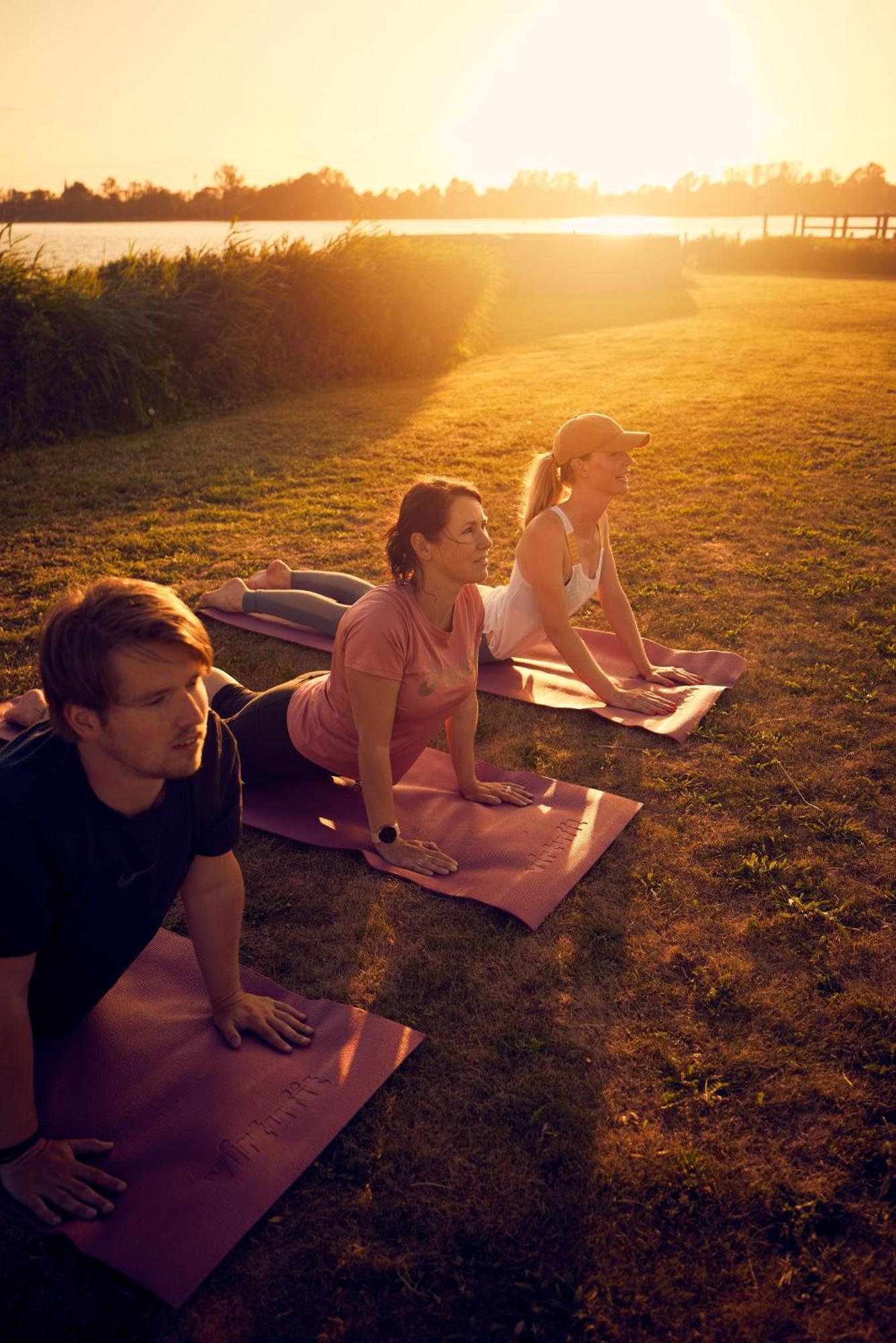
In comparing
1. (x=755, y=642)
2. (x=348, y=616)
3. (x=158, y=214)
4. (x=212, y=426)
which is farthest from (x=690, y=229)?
(x=348, y=616)

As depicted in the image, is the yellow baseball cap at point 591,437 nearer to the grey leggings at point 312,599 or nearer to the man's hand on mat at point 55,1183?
the grey leggings at point 312,599

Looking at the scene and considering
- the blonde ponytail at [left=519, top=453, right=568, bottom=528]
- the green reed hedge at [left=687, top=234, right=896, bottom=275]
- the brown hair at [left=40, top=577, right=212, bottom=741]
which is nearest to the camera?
the brown hair at [left=40, top=577, right=212, bottom=741]

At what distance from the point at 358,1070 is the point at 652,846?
146 cm

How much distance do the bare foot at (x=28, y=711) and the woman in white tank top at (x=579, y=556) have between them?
7.22ft

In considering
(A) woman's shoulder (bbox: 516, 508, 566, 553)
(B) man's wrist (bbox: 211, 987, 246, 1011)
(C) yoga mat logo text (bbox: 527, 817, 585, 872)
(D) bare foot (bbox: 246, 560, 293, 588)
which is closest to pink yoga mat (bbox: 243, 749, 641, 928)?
(C) yoga mat logo text (bbox: 527, 817, 585, 872)

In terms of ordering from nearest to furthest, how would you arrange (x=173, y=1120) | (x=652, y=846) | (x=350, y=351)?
(x=173, y=1120), (x=652, y=846), (x=350, y=351)

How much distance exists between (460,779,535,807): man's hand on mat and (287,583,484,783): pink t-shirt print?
11.0 inches

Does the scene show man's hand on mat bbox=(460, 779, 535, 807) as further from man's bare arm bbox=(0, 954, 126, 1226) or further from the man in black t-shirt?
man's bare arm bbox=(0, 954, 126, 1226)

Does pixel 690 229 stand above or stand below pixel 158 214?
above

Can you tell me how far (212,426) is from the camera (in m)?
10.5

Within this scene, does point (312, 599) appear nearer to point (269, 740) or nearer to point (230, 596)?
point (230, 596)

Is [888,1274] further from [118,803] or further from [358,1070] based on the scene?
[118,803]

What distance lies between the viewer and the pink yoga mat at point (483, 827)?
3.07 meters

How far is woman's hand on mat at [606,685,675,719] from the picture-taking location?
4242 millimetres
